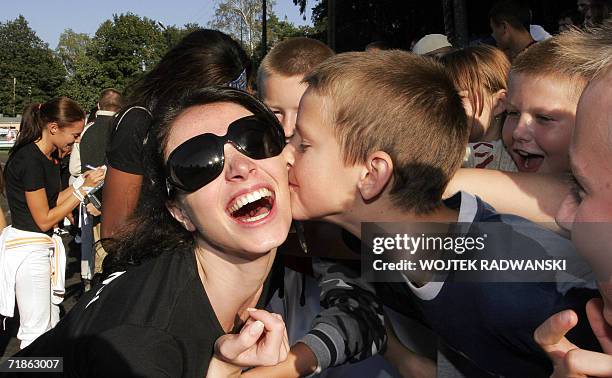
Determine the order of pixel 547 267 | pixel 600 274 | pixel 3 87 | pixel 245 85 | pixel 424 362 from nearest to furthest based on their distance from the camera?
pixel 600 274 < pixel 547 267 < pixel 424 362 < pixel 245 85 < pixel 3 87

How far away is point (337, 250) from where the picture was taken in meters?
2.23

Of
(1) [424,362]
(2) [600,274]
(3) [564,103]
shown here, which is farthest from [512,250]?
(3) [564,103]

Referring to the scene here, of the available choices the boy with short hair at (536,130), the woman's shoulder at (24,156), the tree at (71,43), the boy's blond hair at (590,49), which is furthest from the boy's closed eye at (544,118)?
the tree at (71,43)

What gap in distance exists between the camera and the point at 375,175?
200 centimetres

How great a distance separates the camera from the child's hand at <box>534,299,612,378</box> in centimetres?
115

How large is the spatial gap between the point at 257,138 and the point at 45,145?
3.88 metres

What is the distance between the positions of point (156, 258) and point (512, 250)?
1081mm

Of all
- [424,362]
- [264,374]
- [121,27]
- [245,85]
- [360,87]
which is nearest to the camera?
[264,374]

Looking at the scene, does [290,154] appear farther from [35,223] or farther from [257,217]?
[35,223]

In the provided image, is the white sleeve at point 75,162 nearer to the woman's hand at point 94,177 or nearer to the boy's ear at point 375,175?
the woman's hand at point 94,177

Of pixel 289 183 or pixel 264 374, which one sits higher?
pixel 289 183

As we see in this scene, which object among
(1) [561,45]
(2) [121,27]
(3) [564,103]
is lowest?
(3) [564,103]

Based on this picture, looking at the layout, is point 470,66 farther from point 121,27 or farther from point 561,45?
point 121,27

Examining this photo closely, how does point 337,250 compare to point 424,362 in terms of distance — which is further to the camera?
point 337,250
